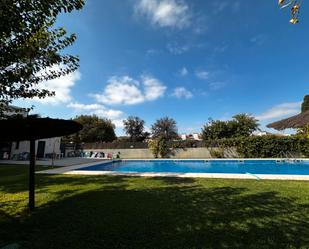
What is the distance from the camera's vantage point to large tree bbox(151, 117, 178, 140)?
41.0 m

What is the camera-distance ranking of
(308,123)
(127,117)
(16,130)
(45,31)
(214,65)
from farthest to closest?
1. (127,117)
2. (214,65)
3. (308,123)
4. (16,130)
5. (45,31)

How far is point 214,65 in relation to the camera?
18.9m

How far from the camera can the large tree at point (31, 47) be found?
9.71ft

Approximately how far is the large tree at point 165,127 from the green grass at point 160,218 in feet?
112

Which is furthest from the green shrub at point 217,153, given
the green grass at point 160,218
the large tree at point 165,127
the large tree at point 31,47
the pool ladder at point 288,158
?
the large tree at point 165,127

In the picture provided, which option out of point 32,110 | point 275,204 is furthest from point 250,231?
point 32,110

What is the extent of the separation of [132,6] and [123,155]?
707 inches

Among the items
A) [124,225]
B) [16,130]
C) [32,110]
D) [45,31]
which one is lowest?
[124,225]

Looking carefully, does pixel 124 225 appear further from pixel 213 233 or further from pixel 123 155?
pixel 123 155

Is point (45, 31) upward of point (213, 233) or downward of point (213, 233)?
upward

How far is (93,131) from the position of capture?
3612 centimetres

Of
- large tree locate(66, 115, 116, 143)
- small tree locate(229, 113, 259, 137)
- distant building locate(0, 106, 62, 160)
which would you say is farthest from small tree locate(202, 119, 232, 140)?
distant building locate(0, 106, 62, 160)

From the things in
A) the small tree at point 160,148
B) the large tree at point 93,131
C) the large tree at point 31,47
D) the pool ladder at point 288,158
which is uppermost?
the large tree at point 93,131

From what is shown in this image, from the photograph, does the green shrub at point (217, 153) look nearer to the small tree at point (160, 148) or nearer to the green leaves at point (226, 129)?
the small tree at point (160, 148)
